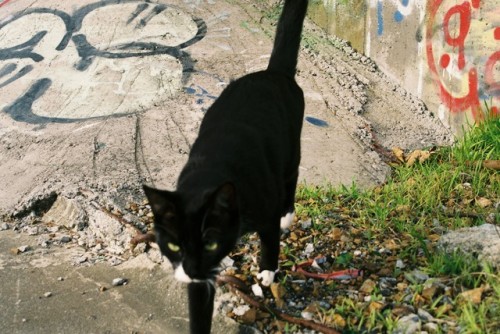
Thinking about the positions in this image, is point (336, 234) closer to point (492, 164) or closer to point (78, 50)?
point (492, 164)

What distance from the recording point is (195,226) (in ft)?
7.07

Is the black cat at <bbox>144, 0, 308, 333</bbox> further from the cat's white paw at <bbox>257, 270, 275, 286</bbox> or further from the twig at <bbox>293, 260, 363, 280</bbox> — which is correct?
the twig at <bbox>293, 260, 363, 280</bbox>

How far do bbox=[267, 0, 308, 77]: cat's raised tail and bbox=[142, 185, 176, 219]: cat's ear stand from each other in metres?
1.46

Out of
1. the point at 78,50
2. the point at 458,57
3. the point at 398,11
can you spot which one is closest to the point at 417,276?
the point at 458,57

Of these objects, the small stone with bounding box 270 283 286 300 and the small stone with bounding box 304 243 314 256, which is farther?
the small stone with bounding box 304 243 314 256

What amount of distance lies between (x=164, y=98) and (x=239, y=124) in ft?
9.23

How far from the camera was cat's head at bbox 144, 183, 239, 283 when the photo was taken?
214 centimetres

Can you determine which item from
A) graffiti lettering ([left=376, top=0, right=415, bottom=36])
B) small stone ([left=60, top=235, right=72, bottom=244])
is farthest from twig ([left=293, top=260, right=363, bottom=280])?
graffiti lettering ([left=376, top=0, right=415, bottom=36])

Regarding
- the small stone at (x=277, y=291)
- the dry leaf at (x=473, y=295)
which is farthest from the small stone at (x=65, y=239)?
the dry leaf at (x=473, y=295)

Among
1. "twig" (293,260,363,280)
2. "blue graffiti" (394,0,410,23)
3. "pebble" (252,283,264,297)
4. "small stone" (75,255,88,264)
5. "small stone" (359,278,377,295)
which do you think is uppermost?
"blue graffiti" (394,0,410,23)

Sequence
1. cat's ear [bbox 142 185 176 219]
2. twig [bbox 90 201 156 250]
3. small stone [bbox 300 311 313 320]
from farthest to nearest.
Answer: twig [bbox 90 201 156 250] → small stone [bbox 300 311 313 320] → cat's ear [bbox 142 185 176 219]

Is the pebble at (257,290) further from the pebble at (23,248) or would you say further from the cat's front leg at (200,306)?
the pebble at (23,248)

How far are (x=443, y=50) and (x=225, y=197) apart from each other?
321cm

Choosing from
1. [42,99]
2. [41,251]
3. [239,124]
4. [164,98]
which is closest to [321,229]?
[239,124]
